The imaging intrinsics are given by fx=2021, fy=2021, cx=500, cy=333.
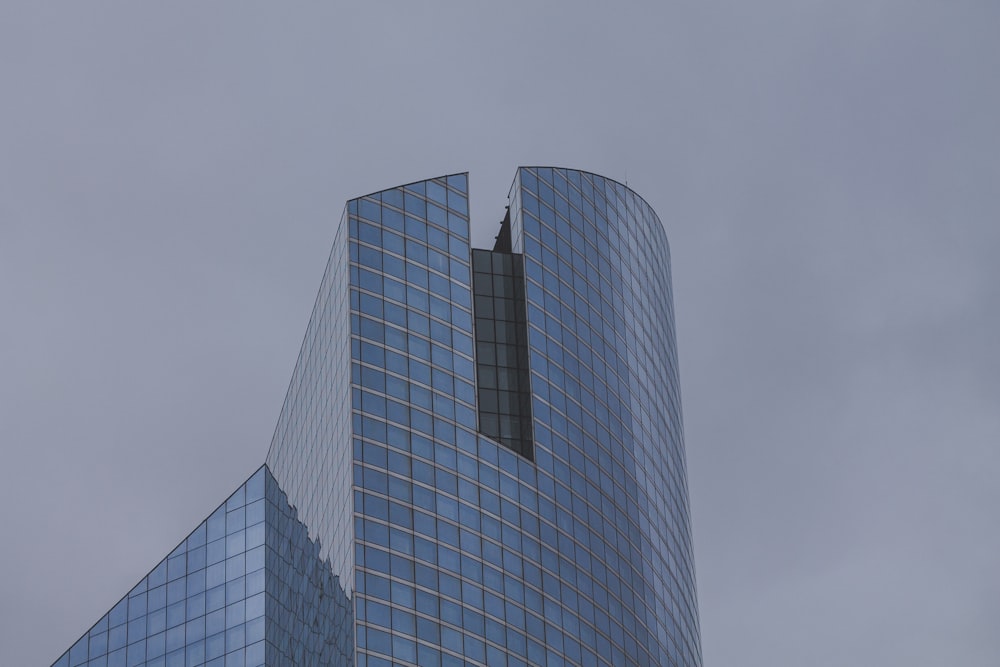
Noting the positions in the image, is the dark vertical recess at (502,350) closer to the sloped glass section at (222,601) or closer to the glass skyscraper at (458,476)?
the glass skyscraper at (458,476)

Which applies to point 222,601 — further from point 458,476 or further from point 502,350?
point 458,476

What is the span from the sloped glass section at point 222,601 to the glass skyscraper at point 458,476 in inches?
7.8

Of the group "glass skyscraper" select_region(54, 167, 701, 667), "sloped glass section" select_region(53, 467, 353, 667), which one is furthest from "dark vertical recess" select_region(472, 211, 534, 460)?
"sloped glass section" select_region(53, 467, 353, 667)

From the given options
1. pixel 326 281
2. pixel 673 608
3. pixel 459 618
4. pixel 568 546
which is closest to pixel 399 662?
pixel 459 618

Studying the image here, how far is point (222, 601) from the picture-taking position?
143250 millimetres

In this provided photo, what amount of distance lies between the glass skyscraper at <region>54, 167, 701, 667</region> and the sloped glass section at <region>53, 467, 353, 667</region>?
20 cm

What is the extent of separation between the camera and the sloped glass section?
136 meters

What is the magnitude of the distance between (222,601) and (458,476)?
3202cm

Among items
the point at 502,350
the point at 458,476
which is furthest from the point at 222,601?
the point at 458,476

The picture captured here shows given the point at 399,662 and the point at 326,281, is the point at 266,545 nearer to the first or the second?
the point at 326,281

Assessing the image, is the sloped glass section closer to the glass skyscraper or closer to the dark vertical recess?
the glass skyscraper

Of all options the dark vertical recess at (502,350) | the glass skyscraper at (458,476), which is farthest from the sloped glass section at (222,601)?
the dark vertical recess at (502,350)

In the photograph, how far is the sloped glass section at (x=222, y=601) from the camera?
13650cm

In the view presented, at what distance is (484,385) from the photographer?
12500 centimetres
